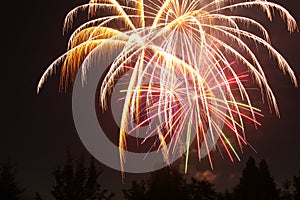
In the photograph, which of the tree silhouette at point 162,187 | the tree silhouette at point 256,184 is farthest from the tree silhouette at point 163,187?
the tree silhouette at point 256,184

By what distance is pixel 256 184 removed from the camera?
38000 millimetres

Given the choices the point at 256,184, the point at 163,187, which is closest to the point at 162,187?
the point at 163,187

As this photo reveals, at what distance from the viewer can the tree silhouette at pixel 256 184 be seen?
3724 cm

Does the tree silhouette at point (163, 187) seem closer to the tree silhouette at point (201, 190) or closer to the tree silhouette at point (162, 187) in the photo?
the tree silhouette at point (162, 187)

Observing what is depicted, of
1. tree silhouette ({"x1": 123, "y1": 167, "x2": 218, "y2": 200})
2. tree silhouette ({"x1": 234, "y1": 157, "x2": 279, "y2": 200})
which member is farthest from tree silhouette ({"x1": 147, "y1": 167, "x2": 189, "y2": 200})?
tree silhouette ({"x1": 234, "y1": 157, "x2": 279, "y2": 200})

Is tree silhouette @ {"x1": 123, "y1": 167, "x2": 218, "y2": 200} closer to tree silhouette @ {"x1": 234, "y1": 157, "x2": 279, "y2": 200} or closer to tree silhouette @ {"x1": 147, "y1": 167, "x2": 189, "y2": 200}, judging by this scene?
tree silhouette @ {"x1": 147, "y1": 167, "x2": 189, "y2": 200}

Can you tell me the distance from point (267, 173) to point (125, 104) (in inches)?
912

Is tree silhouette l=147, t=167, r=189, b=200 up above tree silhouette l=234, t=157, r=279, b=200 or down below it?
above

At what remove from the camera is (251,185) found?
37.9 meters

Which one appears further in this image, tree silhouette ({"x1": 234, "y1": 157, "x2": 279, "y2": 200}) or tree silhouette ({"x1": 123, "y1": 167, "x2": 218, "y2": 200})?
tree silhouette ({"x1": 234, "y1": 157, "x2": 279, "y2": 200})

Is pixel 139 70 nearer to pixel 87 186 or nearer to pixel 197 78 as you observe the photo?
pixel 197 78

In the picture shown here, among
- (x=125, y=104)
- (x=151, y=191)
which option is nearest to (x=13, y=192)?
(x=151, y=191)

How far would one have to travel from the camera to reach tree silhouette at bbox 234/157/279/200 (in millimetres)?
37241

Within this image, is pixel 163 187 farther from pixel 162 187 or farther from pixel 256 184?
pixel 256 184
